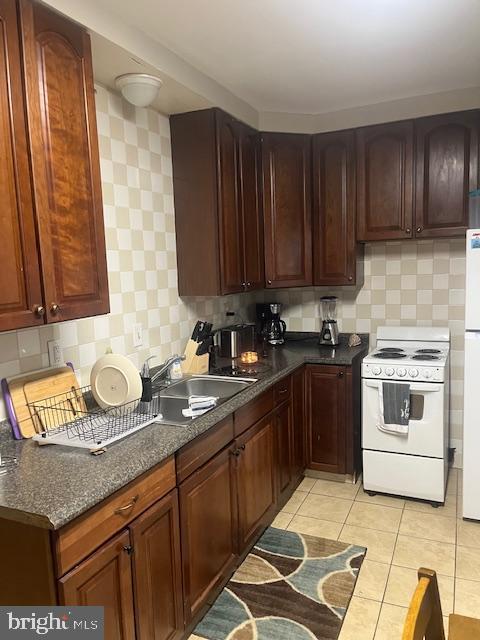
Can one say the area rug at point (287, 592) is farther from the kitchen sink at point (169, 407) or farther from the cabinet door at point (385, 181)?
the cabinet door at point (385, 181)

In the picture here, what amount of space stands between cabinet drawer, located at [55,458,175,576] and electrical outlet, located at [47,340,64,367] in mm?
675

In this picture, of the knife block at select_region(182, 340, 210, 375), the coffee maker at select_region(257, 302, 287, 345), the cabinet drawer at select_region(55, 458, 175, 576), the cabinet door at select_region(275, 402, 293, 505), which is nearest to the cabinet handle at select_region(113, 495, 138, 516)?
the cabinet drawer at select_region(55, 458, 175, 576)

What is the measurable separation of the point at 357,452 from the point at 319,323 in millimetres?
1018

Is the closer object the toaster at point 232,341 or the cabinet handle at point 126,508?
the cabinet handle at point 126,508

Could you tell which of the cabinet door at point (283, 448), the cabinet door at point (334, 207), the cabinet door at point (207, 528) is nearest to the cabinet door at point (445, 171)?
the cabinet door at point (334, 207)

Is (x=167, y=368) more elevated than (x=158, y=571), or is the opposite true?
(x=167, y=368)

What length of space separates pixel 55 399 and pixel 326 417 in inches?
72.6

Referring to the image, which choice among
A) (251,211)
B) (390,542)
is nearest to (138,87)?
(251,211)

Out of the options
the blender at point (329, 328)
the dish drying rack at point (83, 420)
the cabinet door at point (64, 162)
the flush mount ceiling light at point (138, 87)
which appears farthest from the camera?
the blender at point (329, 328)

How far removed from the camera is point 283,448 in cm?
288

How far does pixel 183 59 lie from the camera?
2320 mm

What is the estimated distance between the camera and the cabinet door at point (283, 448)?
2.79 meters

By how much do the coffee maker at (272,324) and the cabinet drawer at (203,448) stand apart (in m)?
1.53

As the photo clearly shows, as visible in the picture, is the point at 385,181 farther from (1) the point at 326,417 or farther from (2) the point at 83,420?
(2) the point at 83,420
